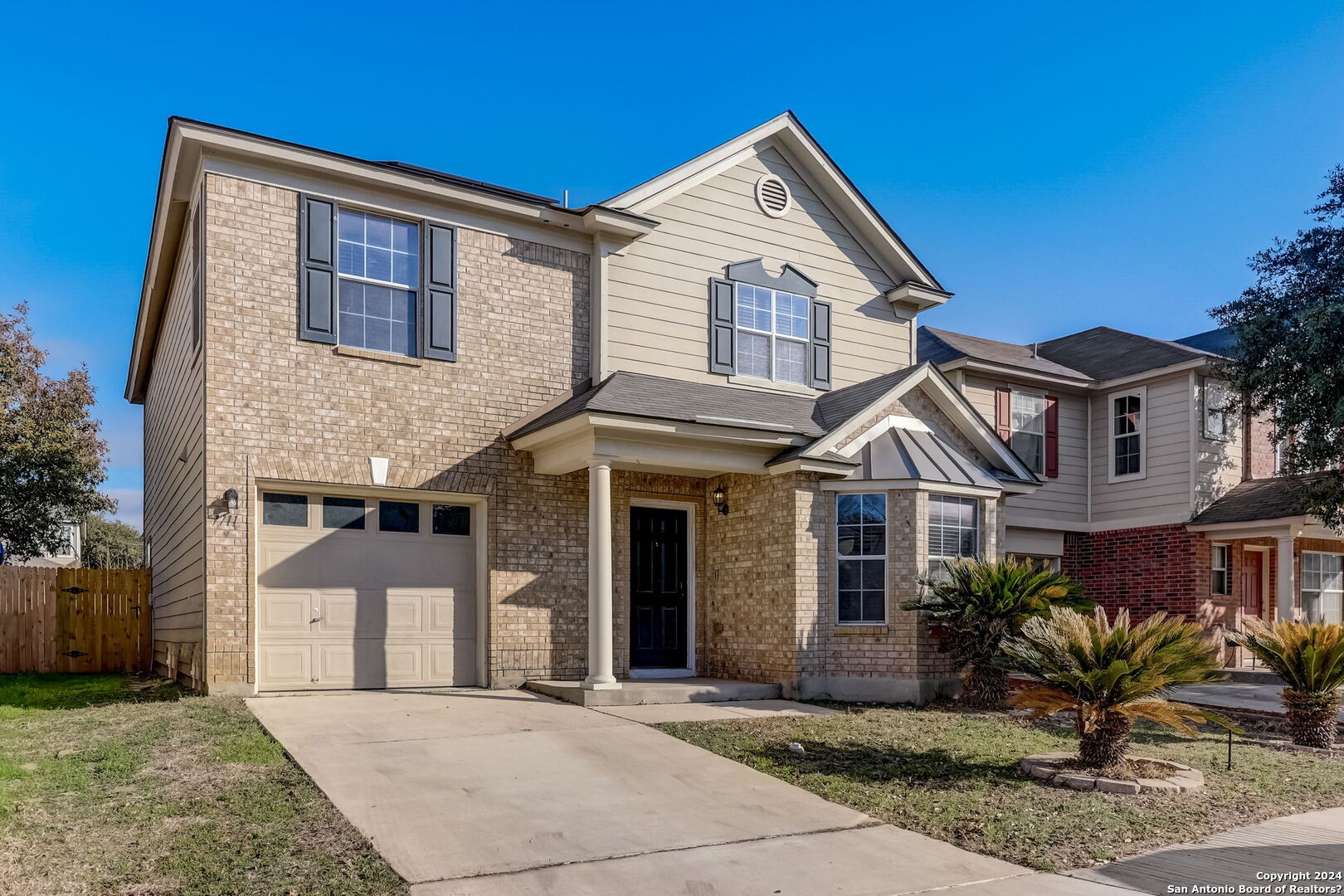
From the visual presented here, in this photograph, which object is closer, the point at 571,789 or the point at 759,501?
the point at 571,789

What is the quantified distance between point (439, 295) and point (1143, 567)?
13679mm

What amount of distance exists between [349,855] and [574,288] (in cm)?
855

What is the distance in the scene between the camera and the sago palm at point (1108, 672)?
7738mm

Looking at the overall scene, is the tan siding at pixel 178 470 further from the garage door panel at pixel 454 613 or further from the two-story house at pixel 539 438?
A: the garage door panel at pixel 454 613

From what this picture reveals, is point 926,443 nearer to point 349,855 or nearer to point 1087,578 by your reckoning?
point 1087,578

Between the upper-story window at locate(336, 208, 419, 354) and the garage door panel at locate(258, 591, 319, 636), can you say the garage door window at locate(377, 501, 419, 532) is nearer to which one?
the garage door panel at locate(258, 591, 319, 636)

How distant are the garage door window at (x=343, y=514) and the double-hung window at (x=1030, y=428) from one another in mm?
11844

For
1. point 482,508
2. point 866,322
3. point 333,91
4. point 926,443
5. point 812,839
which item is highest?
point 333,91

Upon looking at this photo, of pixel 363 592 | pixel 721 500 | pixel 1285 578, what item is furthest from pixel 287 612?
pixel 1285 578

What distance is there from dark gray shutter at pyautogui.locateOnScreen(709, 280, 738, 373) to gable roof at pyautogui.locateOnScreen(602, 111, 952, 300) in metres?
1.43

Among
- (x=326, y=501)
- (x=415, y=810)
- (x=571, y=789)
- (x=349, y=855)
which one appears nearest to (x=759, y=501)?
(x=326, y=501)

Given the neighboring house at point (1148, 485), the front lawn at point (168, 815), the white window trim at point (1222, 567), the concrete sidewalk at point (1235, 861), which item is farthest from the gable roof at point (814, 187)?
the concrete sidewalk at point (1235, 861)

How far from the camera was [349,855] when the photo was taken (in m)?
5.54

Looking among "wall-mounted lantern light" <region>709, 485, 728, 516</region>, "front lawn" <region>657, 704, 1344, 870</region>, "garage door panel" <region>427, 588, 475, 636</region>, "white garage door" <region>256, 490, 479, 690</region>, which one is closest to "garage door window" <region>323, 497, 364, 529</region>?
"white garage door" <region>256, 490, 479, 690</region>
